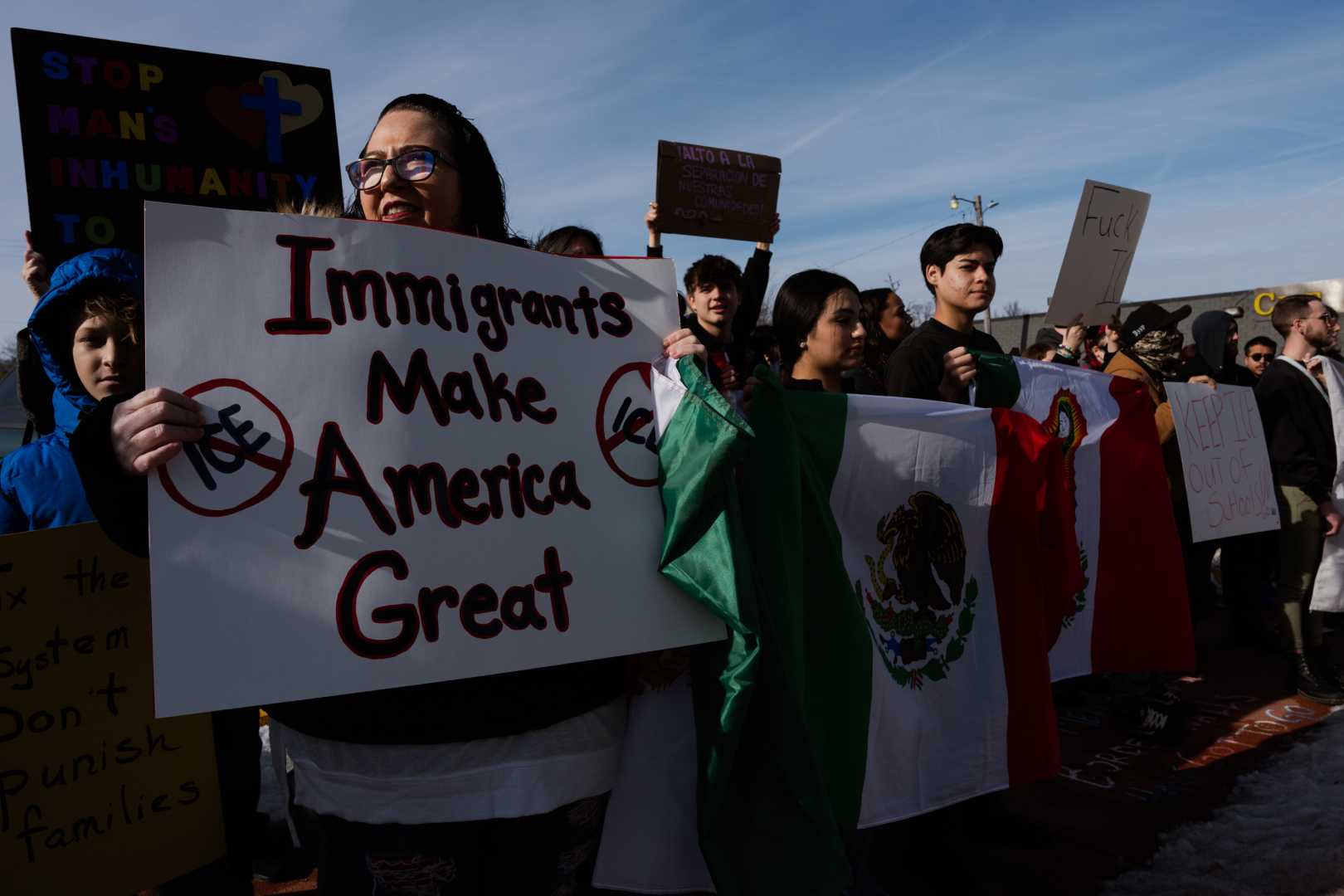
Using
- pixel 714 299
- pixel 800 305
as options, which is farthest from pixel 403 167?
pixel 714 299

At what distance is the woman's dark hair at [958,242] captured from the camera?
3.15m

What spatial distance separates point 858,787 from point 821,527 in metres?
0.62

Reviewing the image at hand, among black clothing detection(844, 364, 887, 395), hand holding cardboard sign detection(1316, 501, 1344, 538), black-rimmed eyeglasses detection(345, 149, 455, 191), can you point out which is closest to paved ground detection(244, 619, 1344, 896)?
hand holding cardboard sign detection(1316, 501, 1344, 538)

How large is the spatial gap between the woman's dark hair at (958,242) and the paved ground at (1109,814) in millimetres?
1883

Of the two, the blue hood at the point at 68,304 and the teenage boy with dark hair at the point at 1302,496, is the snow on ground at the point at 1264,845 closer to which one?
the teenage boy with dark hair at the point at 1302,496

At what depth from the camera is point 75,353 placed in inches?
75.0

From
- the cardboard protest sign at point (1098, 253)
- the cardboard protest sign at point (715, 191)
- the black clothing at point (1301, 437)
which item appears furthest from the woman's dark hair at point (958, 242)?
the black clothing at point (1301, 437)

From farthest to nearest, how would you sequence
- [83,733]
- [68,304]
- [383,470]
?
[68,304] < [83,733] < [383,470]

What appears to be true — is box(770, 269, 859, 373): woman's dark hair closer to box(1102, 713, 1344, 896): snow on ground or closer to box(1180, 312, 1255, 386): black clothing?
box(1102, 713, 1344, 896): snow on ground

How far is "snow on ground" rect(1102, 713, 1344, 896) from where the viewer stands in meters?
2.79

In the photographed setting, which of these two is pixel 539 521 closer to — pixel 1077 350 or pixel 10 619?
pixel 10 619

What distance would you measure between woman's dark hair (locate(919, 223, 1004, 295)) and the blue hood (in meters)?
2.44

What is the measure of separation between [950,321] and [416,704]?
2363mm

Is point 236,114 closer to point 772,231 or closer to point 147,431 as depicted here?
point 147,431
